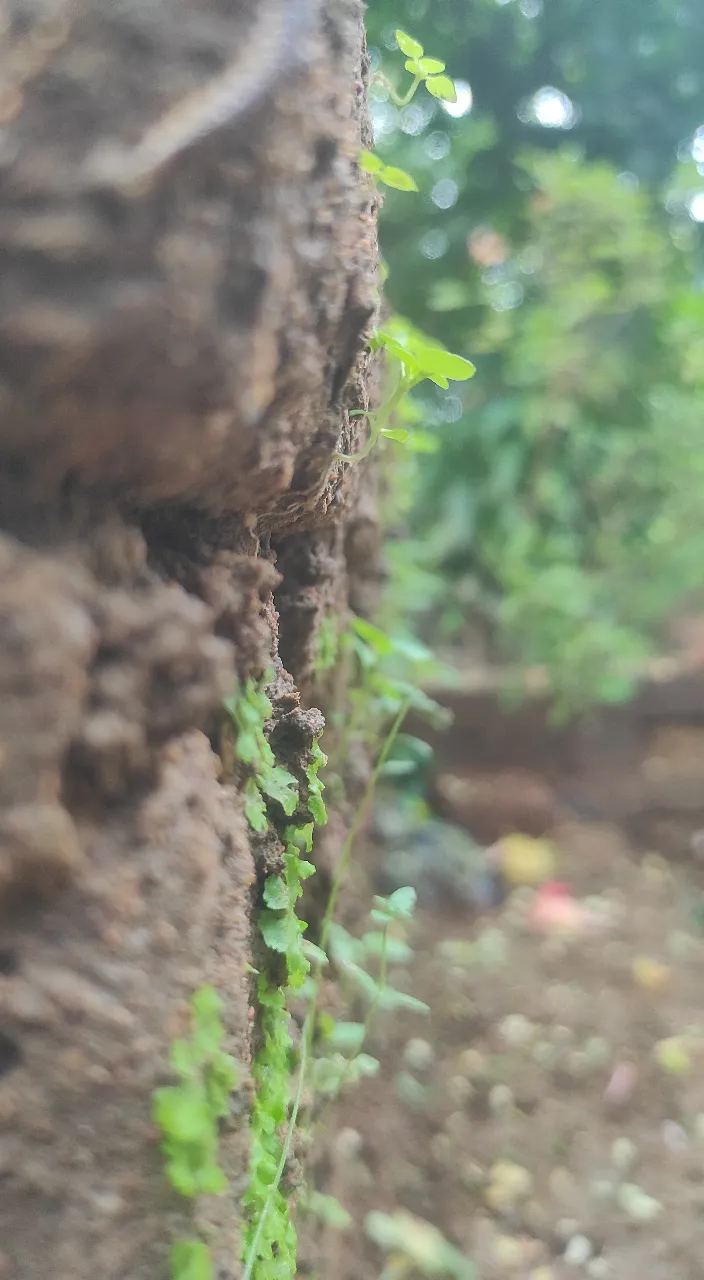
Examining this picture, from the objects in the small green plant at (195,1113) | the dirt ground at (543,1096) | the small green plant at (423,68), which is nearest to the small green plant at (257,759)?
the small green plant at (195,1113)

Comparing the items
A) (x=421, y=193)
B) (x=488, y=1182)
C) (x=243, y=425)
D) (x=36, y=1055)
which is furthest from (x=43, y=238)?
(x=421, y=193)

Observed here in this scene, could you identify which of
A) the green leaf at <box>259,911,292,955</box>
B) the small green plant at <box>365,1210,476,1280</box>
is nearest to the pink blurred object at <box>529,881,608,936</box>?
the small green plant at <box>365,1210,476,1280</box>

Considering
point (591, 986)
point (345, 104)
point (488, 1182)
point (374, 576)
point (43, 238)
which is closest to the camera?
point (43, 238)

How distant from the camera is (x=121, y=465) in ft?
2.29

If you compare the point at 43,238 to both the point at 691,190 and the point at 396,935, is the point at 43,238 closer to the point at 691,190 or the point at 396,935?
the point at 396,935

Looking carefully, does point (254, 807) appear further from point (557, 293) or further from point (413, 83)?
point (557, 293)

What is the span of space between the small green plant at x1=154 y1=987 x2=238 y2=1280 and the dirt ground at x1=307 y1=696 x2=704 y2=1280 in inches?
31.2

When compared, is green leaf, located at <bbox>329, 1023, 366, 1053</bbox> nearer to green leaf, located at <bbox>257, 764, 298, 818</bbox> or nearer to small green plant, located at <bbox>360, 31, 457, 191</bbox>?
green leaf, located at <bbox>257, 764, 298, 818</bbox>

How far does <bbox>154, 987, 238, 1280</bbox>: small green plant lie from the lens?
691mm

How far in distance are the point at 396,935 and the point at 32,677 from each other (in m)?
2.28

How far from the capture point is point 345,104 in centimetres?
80

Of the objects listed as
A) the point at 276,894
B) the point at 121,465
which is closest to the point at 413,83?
the point at 121,465

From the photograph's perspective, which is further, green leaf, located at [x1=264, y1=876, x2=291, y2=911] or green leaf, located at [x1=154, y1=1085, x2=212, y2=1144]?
green leaf, located at [x1=264, y1=876, x2=291, y2=911]

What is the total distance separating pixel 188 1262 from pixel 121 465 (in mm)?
666
